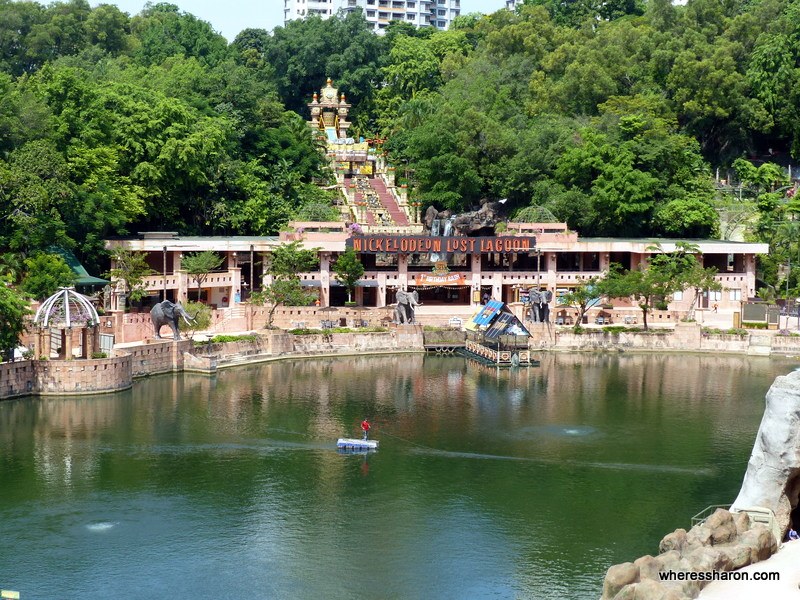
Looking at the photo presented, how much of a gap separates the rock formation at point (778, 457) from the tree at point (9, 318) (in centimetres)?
4746

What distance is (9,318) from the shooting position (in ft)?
263

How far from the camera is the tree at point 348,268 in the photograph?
108188mm

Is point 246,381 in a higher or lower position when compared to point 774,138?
lower

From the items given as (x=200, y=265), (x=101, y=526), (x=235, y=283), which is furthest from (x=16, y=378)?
(x=235, y=283)

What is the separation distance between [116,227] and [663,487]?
5695 cm

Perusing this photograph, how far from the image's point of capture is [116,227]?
10519cm

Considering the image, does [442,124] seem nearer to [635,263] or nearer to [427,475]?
[635,263]

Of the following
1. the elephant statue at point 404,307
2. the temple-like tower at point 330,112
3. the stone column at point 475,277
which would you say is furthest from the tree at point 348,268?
the temple-like tower at point 330,112

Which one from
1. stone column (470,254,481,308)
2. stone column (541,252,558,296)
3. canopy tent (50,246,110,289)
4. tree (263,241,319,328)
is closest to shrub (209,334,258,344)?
tree (263,241,319,328)

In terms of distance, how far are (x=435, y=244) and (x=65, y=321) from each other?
37509 millimetres

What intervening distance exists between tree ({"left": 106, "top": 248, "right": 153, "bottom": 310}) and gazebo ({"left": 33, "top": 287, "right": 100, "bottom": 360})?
1382cm

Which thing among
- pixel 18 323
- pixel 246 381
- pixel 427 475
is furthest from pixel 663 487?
pixel 18 323

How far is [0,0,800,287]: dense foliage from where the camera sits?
106250mm

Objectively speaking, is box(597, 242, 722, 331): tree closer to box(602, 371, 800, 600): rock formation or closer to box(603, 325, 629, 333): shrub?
box(603, 325, 629, 333): shrub
